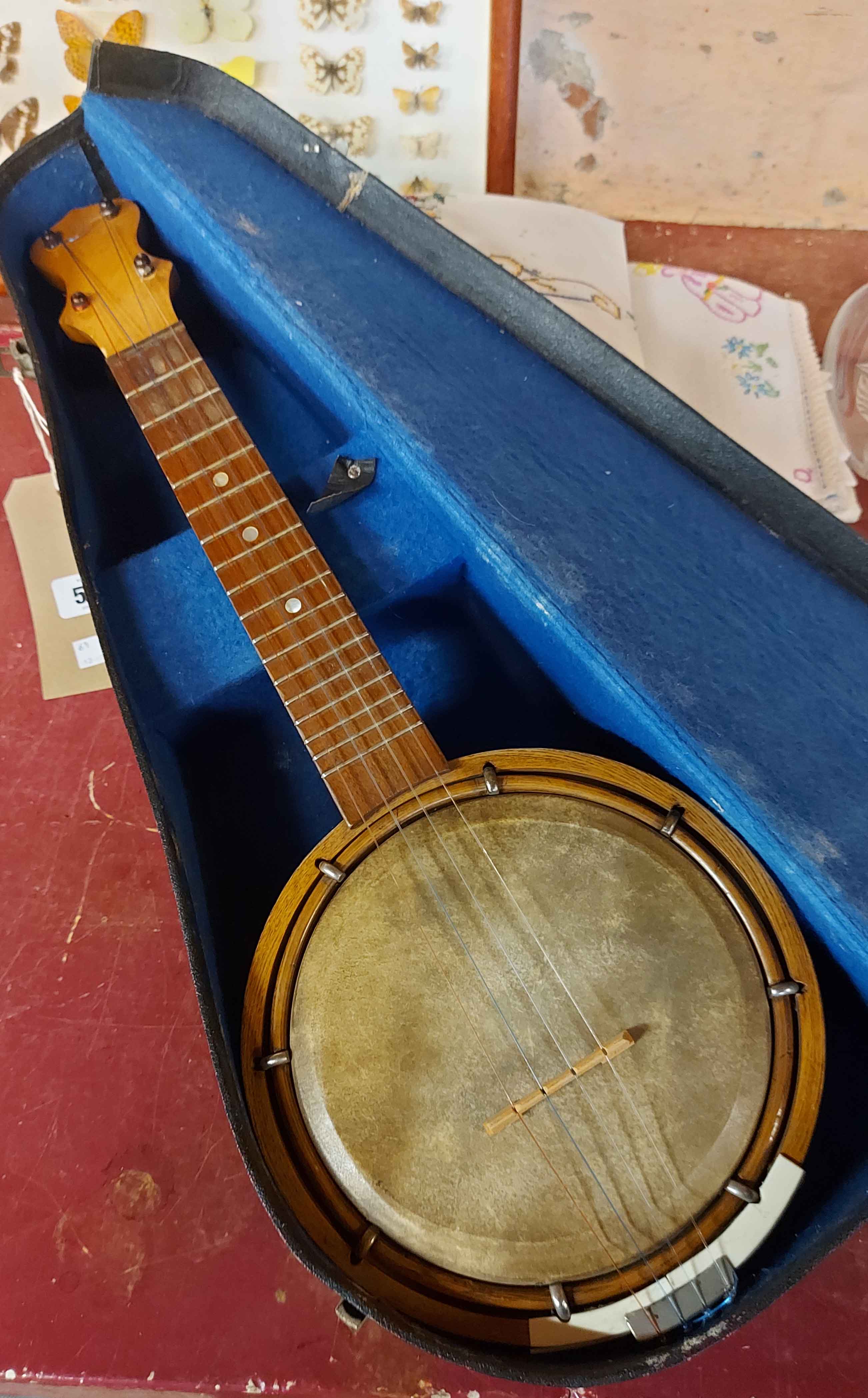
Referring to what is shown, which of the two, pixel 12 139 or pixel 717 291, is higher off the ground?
pixel 12 139

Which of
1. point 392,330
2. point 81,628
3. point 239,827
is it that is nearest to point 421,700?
point 239,827

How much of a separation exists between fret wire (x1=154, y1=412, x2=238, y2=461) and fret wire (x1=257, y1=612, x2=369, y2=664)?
250 mm

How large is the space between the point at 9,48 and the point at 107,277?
63 cm

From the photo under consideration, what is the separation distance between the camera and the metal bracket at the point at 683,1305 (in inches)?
21.0

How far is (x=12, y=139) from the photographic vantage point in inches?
48.6

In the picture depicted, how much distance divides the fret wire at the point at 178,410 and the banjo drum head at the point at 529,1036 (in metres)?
0.54

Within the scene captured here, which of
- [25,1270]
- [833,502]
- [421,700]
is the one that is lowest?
[25,1270]

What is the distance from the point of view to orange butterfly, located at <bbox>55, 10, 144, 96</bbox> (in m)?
1.17

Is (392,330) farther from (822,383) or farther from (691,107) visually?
(691,107)

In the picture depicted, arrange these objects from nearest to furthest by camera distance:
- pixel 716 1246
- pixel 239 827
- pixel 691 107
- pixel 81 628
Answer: pixel 716 1246
pixel 239 827
pixel 81 628
pixel 691 107

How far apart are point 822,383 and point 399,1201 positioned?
4.24 ft

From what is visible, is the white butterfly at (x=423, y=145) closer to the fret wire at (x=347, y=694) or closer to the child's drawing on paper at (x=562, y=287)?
the child's drawing on paper at (x=562, y=287)

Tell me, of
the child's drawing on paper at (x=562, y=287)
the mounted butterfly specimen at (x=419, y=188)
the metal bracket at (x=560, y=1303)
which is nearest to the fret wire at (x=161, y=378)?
the child's drawing on paper at (x=562, y=287)

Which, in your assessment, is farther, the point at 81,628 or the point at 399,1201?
the point at 81,628
